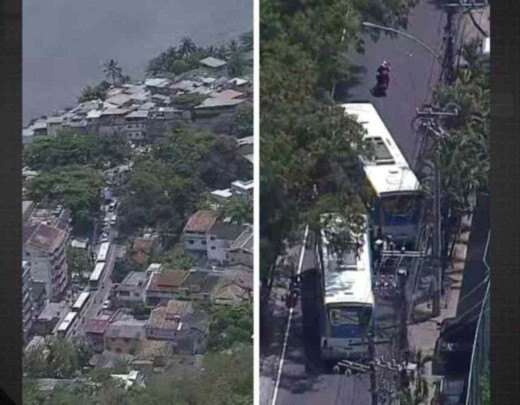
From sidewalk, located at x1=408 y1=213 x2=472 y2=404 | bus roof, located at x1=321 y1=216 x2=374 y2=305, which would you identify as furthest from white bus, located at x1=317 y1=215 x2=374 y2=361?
sidewalk, located at x1=408 y1=213 x2=472 y2=404

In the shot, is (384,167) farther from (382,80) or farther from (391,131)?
(382,80)

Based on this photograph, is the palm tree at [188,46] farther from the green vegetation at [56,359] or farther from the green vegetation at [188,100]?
the green vegetation at [56,359]

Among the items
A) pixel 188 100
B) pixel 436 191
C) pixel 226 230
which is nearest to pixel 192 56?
pixel 188 100

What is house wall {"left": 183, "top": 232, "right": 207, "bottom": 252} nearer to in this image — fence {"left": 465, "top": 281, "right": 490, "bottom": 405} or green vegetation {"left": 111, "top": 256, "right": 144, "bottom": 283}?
green vegetation {"left": 111, "top": 256, "right": 144, "bottom": 283}

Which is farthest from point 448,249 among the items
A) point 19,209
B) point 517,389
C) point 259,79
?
point 19,209

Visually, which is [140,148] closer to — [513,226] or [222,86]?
[222,86]
